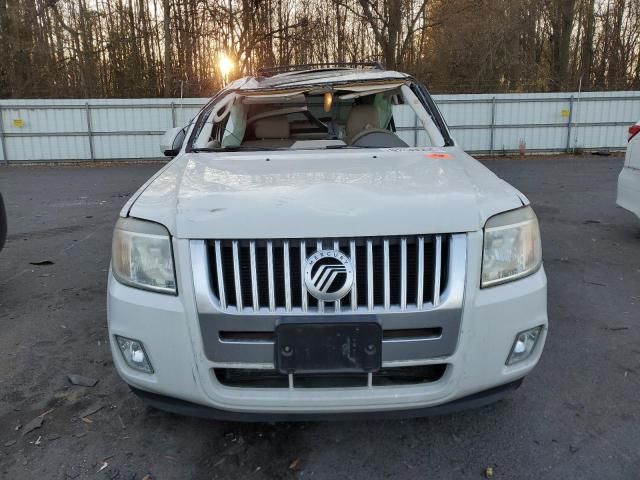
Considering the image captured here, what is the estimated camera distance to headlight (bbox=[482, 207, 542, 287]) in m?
2.03

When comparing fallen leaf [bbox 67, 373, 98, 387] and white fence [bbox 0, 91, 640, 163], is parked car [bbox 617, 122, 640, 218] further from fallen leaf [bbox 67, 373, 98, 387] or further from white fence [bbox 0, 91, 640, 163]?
white fence [bbox 0, 91, 640, 163]

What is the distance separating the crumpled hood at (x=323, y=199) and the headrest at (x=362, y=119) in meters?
1.32

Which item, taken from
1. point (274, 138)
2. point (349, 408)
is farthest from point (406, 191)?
point (274, 138)

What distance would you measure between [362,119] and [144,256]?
8.13 feet

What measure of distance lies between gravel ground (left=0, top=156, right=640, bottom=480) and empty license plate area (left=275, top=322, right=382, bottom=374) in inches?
23.4

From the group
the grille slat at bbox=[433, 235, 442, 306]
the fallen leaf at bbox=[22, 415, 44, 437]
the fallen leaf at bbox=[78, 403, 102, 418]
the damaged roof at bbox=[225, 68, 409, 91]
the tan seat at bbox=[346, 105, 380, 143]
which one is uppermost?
the damaged roof at bbox=[225, 68, 409, 91]

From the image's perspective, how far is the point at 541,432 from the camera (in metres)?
2.44

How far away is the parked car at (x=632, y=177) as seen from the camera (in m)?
5.34

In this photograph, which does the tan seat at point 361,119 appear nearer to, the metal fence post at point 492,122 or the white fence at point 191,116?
the white fence at point 191,116

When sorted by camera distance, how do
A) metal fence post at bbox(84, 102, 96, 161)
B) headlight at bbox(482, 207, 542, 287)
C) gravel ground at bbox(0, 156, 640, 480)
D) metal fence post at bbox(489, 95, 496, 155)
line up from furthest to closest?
metal fence post at bbox(489, 95, 496, 155) < metal fence post at bbox(84, 102, 96, 161) < gravel ground at bbox(0, 156, 640, 480) < headlight at bbox(482, 207, 542, 287)

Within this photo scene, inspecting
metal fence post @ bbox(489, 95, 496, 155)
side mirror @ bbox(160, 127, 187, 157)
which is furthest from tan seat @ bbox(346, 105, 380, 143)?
metal fence post @ bbox(489, 95, 496, 155)

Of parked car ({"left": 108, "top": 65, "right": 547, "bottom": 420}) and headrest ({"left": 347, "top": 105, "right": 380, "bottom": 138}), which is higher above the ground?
headrest ({"left": 347, "top": 105, "right": 380, "bottom": 138})

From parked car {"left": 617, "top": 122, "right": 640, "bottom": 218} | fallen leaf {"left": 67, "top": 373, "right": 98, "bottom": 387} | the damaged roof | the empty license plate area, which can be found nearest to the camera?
the empty license plate area

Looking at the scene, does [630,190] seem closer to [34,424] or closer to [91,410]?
[91,410]
